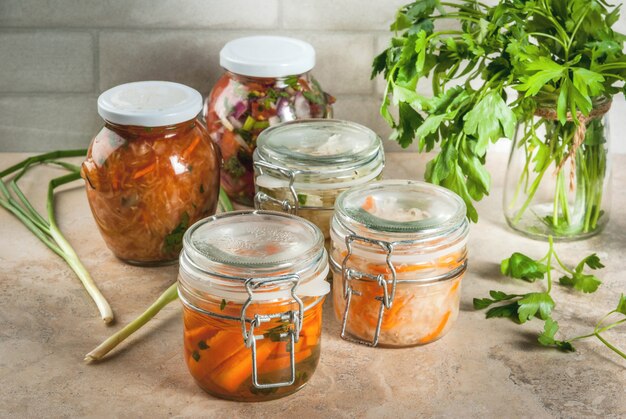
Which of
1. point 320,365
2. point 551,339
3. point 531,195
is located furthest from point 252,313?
point 531,195

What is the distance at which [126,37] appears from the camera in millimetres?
1539

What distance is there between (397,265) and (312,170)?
0.20 m

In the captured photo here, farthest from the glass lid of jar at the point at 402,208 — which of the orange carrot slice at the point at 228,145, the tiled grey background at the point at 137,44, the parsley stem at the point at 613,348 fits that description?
the tiled grey background at the point at 137,44

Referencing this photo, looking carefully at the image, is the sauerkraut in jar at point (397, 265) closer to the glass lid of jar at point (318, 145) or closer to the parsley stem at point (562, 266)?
the glass lid of jar at point (318, 145)

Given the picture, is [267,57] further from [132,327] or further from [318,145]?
[132,327]

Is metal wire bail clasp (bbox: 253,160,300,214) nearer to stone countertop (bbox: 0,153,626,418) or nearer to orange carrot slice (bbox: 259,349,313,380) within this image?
stone countertop (bbox: 0,153,626,418)

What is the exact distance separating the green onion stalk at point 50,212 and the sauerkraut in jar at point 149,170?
0.22 ft

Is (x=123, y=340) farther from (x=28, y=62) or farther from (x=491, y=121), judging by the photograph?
(x=28, y=62)

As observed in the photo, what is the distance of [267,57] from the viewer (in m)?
1.37

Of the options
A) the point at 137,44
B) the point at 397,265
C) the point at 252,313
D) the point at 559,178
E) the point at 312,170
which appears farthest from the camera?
the point at 137,44

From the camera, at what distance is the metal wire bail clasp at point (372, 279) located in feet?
3.34

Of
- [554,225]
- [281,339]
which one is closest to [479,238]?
[554,225]

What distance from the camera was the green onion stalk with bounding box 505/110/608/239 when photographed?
130 centimetres

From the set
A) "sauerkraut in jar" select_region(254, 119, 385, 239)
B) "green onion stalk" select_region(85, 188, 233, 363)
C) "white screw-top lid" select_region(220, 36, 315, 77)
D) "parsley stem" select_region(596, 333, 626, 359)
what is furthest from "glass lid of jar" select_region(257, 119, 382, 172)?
"parsley stem" select_region(596, 333, 626, 359)
